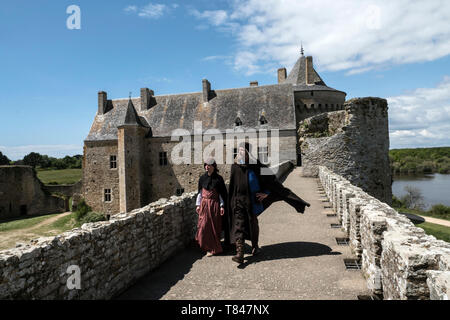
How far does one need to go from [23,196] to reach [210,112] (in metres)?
21.7

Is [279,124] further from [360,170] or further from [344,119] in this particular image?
[360,170]

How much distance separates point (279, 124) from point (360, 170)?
436 inches

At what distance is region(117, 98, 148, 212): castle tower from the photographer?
28.3 meters

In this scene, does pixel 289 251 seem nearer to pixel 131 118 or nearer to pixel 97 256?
pixel 97 256

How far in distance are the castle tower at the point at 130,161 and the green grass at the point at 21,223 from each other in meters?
8.07

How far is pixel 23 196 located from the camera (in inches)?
1240

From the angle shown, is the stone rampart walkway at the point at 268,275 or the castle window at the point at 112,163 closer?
the stone rampart walkway at the point at 268,275

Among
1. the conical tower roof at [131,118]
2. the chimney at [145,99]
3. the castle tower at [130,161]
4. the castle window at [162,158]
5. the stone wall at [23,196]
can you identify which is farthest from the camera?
the chimney at [145,99]

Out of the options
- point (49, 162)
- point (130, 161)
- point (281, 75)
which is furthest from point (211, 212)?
point (49, 162)

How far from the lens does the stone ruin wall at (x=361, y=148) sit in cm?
1606

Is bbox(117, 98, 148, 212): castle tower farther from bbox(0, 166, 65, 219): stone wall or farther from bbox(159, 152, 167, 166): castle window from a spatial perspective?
bbox(0, 166, 65, 219): stone wall

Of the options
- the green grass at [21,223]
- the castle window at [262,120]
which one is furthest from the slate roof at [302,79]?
the green grass at [21,223]

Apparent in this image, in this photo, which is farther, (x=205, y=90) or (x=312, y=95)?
(x=205, y=90)

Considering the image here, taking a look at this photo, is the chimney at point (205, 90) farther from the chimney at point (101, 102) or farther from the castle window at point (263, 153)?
the chimney at point (101, 102)
